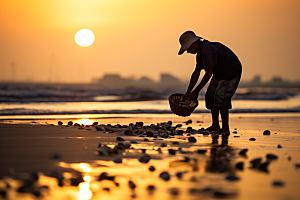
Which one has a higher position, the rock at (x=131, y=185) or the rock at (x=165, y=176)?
the rock at (x=165, y=176)

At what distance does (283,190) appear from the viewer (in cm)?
329

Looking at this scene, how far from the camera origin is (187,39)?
22.5ft

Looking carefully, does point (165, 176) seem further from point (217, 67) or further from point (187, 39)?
point (217, 67)

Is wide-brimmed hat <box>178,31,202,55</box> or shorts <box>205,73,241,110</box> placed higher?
wide-brimmed hat <box>178,31,202,55</box>

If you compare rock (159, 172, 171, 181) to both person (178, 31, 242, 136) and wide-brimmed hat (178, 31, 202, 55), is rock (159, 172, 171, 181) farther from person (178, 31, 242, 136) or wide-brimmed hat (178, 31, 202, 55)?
wide-brimmed hat (178, 31, 202, 55)

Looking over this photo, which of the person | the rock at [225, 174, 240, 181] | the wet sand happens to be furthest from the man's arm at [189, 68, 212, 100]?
the rock at [225, 174, 240, 181]

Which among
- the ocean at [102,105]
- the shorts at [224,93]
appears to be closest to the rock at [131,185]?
the shorts at [224,93]

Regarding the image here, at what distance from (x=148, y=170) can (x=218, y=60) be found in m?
3.60

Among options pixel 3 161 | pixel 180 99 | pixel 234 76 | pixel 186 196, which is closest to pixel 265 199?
pixel 186 196

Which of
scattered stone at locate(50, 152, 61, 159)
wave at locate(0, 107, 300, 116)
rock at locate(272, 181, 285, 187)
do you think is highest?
wave at locate(0, 107, 300, 116)

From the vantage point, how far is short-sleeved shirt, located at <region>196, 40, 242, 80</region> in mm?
6742

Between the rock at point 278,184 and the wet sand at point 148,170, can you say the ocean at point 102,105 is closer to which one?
the wet sand at point 148,170

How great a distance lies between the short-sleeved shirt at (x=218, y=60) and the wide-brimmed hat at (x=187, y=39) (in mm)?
207

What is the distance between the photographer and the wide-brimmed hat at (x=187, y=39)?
6.71 meters
